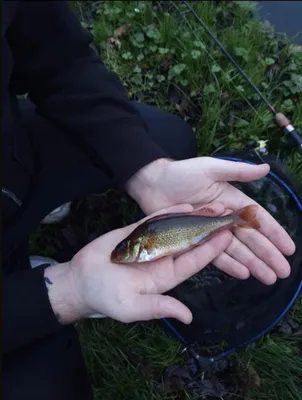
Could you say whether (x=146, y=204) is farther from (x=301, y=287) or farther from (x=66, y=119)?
(x=301, y=287)

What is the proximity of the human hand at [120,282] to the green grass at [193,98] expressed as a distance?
1.87 feet

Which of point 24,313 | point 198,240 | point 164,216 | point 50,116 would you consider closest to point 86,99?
point 50,116

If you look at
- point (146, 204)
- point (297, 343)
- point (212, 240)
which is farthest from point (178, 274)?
point (297, 343)

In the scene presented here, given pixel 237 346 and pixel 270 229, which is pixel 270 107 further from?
pixel 237 346

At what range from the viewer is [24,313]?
1.63 metres

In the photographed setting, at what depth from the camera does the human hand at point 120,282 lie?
5.14 feet

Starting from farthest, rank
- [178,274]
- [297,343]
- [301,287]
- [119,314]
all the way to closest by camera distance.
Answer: [297,343] → [301,287] → [178,274] → [119,314]

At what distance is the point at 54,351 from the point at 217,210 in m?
0.71

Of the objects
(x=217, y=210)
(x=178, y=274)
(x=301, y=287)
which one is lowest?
(x=301, y=287)

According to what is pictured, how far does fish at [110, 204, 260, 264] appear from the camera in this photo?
1640mm

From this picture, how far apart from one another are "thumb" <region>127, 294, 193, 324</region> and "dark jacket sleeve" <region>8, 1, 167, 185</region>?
0.46m

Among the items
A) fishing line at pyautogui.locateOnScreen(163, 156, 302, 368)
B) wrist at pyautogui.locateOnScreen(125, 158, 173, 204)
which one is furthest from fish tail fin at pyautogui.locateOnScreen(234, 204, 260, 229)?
fishing line at pyautogui.locateOnScreen(163, 156, 302, 368)

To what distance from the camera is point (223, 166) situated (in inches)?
69.4

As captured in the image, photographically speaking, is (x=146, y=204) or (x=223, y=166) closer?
(x=223, y=166)
